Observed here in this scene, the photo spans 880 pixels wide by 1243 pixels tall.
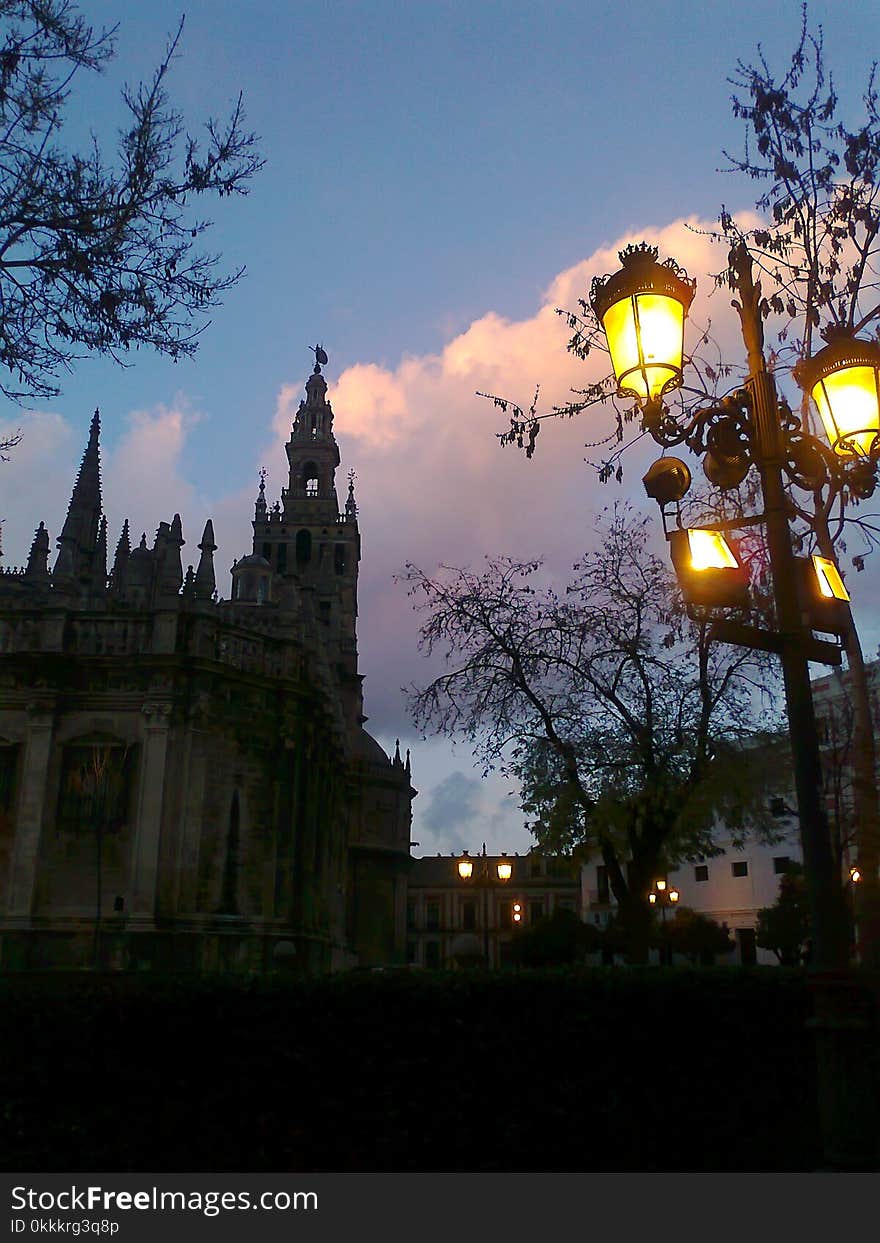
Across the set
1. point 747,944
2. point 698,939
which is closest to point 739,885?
point 747,944

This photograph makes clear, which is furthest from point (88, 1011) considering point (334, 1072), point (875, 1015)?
point (875, 1015)

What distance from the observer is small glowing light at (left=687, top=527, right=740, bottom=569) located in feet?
19.4

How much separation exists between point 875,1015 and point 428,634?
12.2 m

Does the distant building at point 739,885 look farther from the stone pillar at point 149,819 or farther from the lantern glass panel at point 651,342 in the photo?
the lantern glass panel at point 651,342

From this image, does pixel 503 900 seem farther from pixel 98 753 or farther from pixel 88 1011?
pixel 88 1011

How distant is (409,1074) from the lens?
8008mm

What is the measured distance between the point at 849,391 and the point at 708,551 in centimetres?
147

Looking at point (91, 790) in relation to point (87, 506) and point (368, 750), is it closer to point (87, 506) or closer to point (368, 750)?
point (87, 506)

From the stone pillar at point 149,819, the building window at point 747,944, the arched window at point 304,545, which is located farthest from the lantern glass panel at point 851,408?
the arched window at point 304,545

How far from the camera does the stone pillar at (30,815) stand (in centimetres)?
2206

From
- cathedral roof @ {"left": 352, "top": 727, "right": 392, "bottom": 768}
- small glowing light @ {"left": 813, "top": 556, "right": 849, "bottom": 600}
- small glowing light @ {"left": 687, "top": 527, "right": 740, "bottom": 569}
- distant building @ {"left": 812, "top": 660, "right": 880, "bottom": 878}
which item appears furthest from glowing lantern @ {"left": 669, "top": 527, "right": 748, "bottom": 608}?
cathedral roof @ {"left": 352, "top": 727, "right": 392, "bottom": 768}

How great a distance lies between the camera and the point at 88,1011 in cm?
783

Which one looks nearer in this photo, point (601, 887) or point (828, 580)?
point (828, 580)
